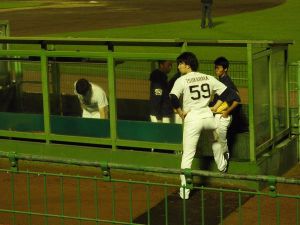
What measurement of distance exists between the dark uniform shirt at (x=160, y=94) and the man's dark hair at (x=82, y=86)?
1.05m

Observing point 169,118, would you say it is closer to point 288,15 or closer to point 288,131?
point 288,131

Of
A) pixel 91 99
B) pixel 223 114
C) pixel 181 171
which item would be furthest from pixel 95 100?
pixel 181 171

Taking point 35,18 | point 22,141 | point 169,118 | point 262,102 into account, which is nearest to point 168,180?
point 169,118

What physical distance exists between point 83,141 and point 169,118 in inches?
60.7

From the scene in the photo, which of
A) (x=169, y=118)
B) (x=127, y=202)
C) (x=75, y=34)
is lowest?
(x=127, y=202)

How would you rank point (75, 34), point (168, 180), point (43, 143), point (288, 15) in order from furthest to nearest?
point (288, 15), point (75, 34), point (43, 143), point (168, 180)

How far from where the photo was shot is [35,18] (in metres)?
41.7

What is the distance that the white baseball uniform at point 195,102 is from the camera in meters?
11.9

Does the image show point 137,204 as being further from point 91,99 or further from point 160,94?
point 91,99

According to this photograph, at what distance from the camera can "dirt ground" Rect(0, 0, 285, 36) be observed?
37.5 meters

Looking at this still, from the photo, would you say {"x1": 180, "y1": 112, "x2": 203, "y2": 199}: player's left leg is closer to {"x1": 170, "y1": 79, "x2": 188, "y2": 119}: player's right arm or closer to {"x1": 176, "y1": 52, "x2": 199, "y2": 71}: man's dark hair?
{"x1": 170, "y1": 79, "x2": 188, "y2": 119}: player's right arm

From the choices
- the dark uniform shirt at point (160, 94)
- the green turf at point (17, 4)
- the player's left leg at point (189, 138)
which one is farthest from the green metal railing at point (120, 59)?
the green turf at point (17, 4)

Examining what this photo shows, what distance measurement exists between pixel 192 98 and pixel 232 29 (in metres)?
22.1

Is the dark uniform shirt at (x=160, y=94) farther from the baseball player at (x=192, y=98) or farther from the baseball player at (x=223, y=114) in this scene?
the baseball player at (x=192, y=98)
